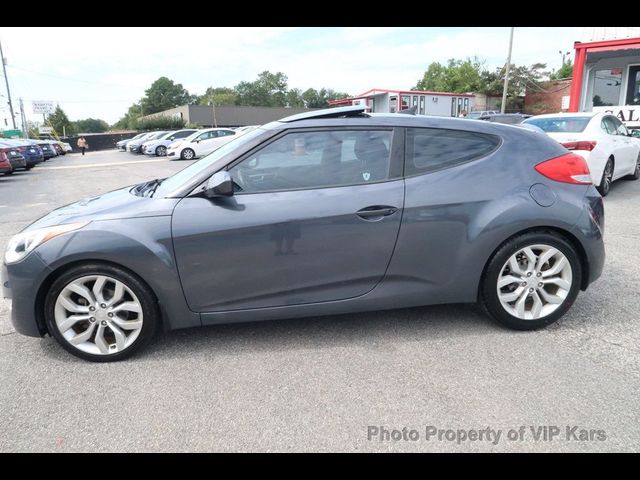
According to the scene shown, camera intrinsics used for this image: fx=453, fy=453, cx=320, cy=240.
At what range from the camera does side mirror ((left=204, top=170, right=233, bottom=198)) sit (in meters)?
2.83

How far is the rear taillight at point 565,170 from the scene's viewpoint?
10.6 ft

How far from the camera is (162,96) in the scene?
115 metres

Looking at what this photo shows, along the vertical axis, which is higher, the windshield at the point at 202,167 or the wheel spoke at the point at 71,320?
the windshield at the point at 202,167

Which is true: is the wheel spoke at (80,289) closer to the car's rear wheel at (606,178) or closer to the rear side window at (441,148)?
the rear side window at (441,148)

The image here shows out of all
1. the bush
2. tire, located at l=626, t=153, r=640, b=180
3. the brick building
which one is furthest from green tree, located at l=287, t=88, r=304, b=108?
tire, located at l=626, t=153, r=640, b=180

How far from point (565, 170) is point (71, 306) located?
351 centimetres

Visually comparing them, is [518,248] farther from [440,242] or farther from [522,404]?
[522,404]

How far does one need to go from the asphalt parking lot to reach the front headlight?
73cm

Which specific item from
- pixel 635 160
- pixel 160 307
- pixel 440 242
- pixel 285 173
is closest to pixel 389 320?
pixel 440 242

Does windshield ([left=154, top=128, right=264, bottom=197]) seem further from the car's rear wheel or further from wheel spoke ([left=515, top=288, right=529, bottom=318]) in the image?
the car's rear wheel

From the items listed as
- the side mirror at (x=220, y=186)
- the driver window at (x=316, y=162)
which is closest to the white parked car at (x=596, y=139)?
the driver window at (x=316, y=162)

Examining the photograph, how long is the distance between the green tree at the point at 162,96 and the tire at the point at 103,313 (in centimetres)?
11970

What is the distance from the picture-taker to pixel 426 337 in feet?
10.6
